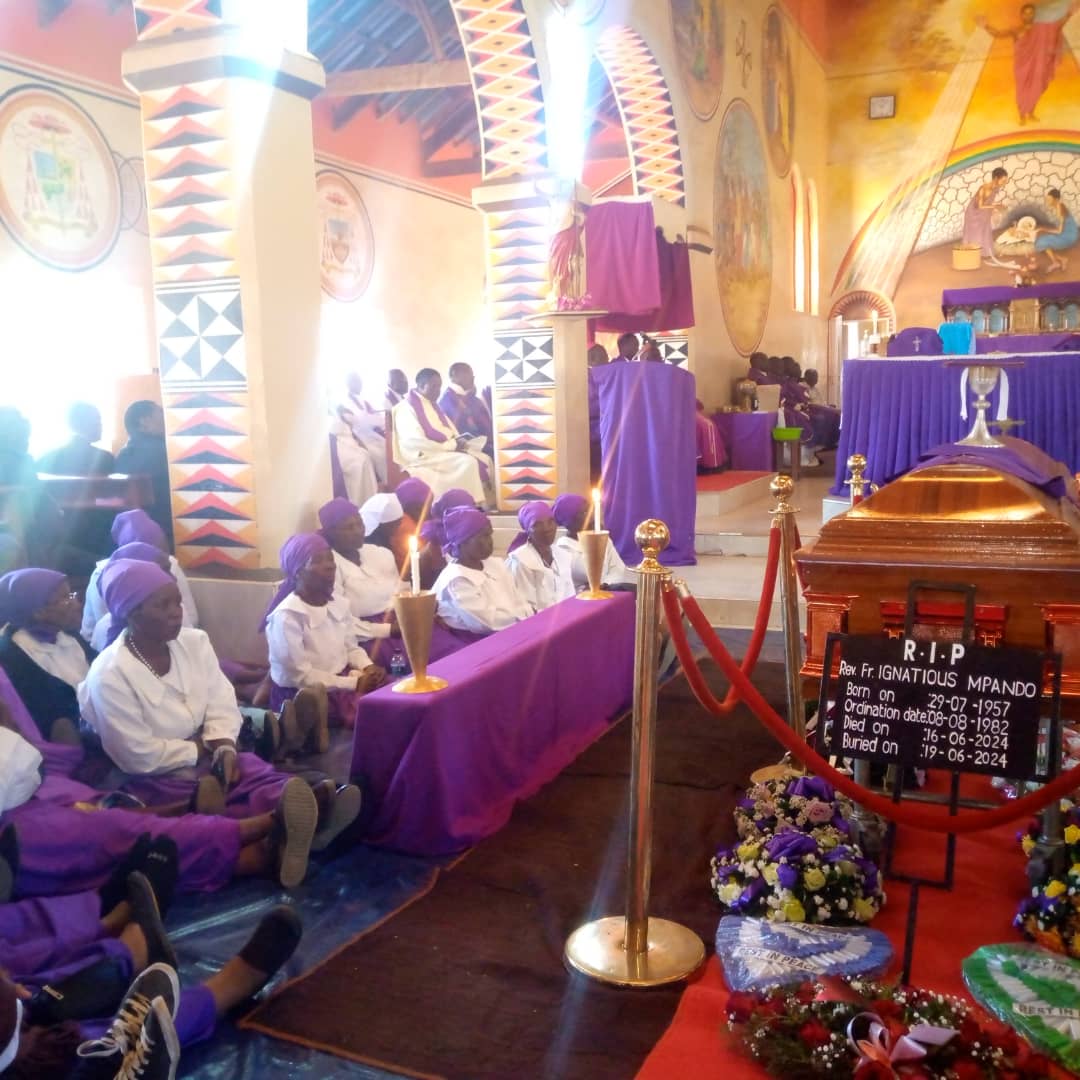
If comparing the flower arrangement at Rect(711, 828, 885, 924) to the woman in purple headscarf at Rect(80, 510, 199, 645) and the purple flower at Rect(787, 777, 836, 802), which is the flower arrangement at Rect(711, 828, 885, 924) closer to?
the purple flower at Rect(787, 777, 836, 802)

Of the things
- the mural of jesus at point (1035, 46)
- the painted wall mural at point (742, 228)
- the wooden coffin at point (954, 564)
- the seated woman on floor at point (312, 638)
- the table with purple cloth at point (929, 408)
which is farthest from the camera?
the mural of jesus at point (1035, 46)

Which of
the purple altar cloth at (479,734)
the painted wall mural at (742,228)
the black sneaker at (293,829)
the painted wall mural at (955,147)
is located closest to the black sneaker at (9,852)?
the black sneaker at (293,829)

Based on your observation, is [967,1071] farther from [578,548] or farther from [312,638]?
[578,548]

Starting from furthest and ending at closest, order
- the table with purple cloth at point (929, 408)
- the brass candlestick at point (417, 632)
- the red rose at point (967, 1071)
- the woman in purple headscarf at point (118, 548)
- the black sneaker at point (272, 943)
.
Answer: the table with purple cloth at point (929, 408)
the woman in purple headscarf at point (118, 548)
the brass candlestick at point (417, 632)
the black sneaker at point (272, 943)
the red rose at point (967, 1071)

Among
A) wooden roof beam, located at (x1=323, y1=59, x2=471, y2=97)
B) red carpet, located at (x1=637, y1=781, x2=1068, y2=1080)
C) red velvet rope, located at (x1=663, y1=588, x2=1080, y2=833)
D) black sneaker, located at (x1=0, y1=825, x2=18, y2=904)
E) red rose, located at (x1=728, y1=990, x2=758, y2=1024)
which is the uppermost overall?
wooden roof beam, located at (x1=323, y1=59, x2=471, y2=97)

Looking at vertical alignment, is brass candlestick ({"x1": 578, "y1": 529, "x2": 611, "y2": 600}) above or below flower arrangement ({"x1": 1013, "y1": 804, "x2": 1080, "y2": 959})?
above

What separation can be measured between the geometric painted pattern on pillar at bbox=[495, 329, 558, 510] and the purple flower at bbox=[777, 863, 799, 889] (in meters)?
5.53

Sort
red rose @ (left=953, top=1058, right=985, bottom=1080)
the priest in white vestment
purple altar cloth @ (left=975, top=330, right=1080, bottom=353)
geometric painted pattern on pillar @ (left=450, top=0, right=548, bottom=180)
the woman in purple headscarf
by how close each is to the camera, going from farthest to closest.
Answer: the priest in white vestment, purple altar cloth @ (left=975, top=330, right=1080, bottom=353), geometric painted pattern on pillar @ (left=450, top=0, right=548, bottom=180), the woman in purple headscarf, red rose @ (left=953, top=1058, right=985, bottom=1080)

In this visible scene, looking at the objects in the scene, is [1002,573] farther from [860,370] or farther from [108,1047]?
[860,370]

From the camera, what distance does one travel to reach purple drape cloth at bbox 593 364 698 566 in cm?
701

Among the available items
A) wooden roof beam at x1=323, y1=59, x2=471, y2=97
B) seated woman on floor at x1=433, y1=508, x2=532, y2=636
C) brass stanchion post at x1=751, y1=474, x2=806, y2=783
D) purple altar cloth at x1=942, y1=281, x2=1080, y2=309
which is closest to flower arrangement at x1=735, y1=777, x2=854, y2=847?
brass stanchion post at x1=751, y1=474, x2=806, y2=783

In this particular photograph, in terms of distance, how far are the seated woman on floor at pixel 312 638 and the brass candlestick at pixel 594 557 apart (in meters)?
0.95

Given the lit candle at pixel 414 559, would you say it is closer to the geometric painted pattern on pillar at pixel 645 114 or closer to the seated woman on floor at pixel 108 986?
the seated woman on floor at pixel 108 986

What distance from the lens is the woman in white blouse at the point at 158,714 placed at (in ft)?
10.6
